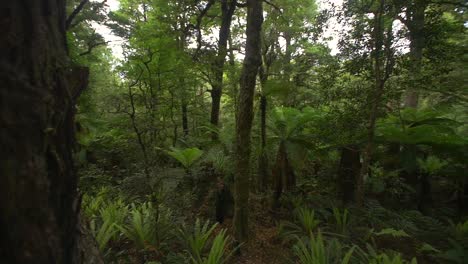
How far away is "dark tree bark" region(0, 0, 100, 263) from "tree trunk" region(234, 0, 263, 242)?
7.87ft

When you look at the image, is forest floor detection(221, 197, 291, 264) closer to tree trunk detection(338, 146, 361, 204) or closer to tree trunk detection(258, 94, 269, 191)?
tree trunk detection(258, 94, 269, 191)

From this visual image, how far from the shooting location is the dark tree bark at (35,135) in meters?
1.20

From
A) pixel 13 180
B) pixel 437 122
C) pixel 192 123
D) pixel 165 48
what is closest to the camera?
pixel 13 180

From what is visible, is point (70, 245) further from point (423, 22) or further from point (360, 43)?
point (423, 22)

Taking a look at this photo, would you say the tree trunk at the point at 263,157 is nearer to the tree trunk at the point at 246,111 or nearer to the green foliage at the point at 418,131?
the tree trunk at the point at 246,111

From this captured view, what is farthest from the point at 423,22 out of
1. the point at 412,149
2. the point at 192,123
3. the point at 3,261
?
the point at 192,123

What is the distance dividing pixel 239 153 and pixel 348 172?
2903 mm

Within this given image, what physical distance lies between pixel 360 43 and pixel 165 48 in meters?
3.31

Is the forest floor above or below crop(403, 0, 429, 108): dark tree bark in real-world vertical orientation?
below

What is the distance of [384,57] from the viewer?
3.91 meters

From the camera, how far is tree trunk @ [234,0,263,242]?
3.52 m

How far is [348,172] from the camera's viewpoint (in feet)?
17.8

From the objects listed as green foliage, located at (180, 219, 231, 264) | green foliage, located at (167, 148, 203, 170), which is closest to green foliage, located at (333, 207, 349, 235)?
green foliage, located at (180, 219, 231, 264)

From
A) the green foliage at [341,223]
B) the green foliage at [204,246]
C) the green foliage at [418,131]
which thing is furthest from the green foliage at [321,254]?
the green foliage at [418,131]
